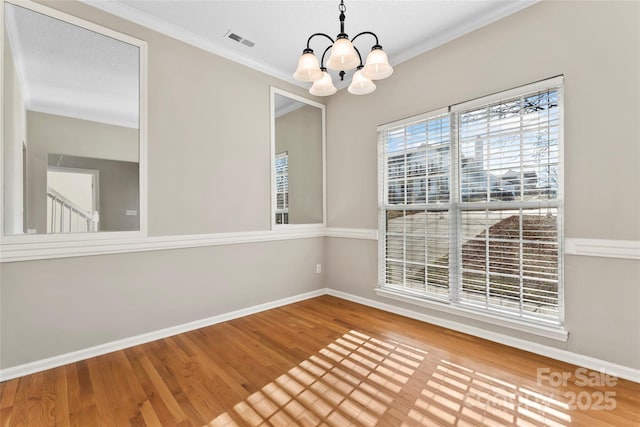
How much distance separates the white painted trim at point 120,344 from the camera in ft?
6.93

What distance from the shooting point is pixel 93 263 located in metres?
2.41

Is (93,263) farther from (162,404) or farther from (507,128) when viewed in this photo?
(507,128)

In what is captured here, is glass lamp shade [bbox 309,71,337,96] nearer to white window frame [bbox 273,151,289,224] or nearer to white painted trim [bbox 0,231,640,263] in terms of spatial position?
white window frame [bbox 273,151,289,224]

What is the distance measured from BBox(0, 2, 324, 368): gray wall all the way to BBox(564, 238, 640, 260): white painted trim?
2.75 metres

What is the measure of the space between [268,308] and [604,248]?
310 cm

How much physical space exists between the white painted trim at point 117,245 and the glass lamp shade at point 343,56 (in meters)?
2.05

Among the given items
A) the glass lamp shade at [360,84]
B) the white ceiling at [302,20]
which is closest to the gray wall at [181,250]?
the white ceiling at [302,20]

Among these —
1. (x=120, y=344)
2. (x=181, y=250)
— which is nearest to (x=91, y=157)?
(x=181, y=250)

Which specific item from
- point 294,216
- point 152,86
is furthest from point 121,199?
point 294,216

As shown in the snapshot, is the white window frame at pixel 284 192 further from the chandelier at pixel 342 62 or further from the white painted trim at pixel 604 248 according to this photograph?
the white painted trim at pixel 604 248

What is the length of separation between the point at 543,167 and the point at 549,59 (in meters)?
0.84

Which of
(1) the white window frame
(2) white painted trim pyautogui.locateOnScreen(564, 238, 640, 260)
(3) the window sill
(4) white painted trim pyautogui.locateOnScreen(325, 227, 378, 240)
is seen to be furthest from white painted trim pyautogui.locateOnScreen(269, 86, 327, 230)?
(2) white painted trim pyautogui.locateOnScreen(564, 238, 640, 260)

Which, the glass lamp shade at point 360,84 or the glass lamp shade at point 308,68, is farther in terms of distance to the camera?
the glass lamp shade at point 360,84

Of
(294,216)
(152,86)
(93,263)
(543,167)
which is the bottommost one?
(93,263)
